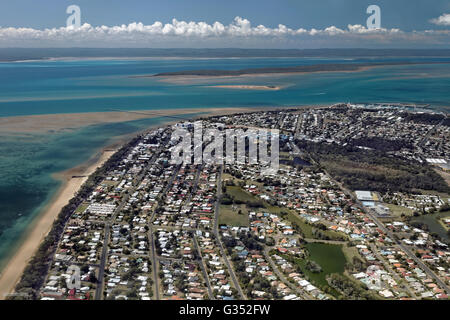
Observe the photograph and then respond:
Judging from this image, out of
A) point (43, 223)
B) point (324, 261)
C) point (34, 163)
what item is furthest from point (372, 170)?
point (34, 163)

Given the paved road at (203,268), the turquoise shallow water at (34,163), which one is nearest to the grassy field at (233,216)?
the paved road at (203,268)

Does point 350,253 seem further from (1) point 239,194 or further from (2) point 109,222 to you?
(2) point 109,222

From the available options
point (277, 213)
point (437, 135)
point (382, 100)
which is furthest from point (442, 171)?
point (382, 100)

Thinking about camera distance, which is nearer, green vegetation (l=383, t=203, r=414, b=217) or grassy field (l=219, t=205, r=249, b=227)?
grassy field (l=219, t=205, r=249, b=227)

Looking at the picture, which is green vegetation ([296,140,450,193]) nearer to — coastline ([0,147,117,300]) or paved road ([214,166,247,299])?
paved road ([214,166,247,299])

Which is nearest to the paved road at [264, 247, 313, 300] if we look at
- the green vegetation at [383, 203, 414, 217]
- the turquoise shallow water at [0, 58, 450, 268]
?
the green vegetation at [383, 203, 414, 217]

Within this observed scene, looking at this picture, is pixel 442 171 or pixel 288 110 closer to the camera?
pixel 442 171
